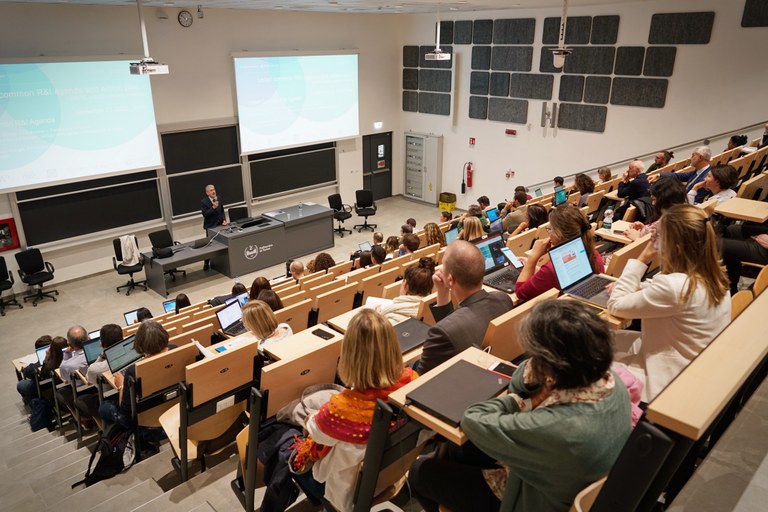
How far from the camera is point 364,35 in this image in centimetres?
1234

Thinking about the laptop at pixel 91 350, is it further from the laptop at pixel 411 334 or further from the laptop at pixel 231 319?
the laptop at pixel 411 334

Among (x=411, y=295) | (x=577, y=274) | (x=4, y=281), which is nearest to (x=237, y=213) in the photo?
(x=4, y=281)

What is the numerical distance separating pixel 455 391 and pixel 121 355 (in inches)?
147

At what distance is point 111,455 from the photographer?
411 centimetres

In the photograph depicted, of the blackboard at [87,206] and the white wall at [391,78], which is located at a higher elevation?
the white wall at [391,78]

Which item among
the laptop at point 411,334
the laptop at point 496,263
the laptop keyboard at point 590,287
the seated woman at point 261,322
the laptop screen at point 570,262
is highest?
the laptop screen at point 570,262

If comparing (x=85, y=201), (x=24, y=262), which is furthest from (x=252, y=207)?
(x=24, y=262)

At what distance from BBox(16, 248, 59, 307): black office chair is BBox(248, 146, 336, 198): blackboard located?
13.4 feet

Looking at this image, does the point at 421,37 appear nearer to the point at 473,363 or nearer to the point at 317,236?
the point at 317,236

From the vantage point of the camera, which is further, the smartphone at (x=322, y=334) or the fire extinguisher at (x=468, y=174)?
the fire extinguisher at (x=468, y=174)

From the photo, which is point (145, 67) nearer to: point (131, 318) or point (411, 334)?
point (131, 318)

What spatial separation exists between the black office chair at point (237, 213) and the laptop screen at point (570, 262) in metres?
7.61

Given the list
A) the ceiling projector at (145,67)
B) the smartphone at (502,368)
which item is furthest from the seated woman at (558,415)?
the ceiling projector at (145,67)

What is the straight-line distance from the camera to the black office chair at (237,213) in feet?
33.4
